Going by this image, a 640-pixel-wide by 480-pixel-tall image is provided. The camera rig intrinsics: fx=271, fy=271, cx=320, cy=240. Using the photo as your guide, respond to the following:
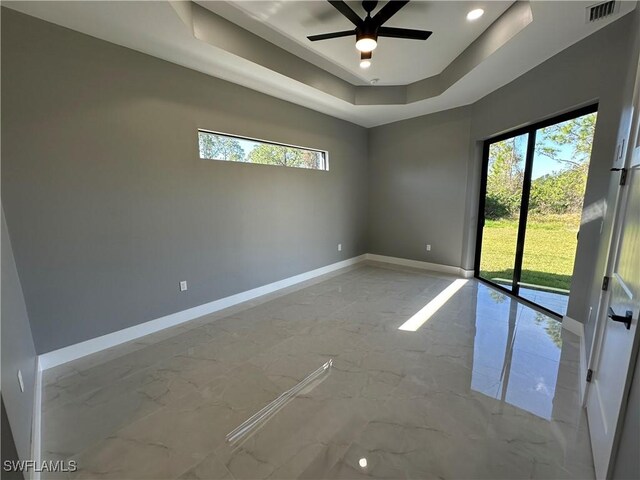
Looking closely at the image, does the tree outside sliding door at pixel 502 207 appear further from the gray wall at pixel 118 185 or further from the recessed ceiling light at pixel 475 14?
the gray wall at pixel 118 185

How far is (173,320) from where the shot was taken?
10.0ft

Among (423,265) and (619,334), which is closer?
(619,334)

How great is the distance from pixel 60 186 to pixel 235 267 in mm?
1897

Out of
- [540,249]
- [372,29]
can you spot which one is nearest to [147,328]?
[372,29]

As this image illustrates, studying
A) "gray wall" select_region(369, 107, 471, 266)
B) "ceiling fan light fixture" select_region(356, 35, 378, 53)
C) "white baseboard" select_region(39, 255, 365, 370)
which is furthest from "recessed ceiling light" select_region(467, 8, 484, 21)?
A: "white baseboard" select_region(39, 255, 365, 370)

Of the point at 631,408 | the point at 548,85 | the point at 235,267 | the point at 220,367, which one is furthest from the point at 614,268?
the point at 235,267

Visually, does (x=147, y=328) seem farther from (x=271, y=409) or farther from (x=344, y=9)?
(x=344, y=9)

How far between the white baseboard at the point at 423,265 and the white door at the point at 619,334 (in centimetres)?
304

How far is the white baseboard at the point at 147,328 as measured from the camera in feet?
7.70

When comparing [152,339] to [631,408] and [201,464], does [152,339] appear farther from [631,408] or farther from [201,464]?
[631,408]

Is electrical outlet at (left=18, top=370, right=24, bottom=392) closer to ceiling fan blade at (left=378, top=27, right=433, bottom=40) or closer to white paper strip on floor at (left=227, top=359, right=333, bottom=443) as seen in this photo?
white paper strip on floor at (left=227, top=359, right=333, bottom=443)

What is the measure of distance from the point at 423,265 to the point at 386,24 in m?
3.94

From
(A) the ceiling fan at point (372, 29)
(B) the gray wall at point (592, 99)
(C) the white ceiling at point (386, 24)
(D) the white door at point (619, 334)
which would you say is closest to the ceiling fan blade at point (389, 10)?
(A) the ceiling fan at point (372, 29)

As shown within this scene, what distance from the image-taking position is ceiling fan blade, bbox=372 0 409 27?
2.09 meters
